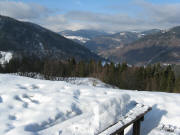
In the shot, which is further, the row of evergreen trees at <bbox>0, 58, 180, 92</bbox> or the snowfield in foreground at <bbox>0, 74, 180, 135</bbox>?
the row of evergreen trees at <bbox>0, 58, 180, 92</bbox>

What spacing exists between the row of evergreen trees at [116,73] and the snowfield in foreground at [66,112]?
46793mm

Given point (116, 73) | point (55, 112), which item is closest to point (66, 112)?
point (55, 112)

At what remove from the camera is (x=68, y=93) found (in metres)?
7.37

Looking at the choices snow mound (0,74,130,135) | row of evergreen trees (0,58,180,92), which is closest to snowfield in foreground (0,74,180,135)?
snow mound (0,74,130,135)

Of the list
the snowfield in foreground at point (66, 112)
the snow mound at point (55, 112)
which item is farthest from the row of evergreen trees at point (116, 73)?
the snow mound at point (55, 112)

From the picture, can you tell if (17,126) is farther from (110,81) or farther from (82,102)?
(110,81)

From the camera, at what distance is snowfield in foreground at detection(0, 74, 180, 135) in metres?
4.90

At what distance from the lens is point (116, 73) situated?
6531 cm

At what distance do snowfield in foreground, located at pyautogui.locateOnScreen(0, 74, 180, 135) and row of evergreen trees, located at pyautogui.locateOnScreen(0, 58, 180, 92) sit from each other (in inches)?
1842

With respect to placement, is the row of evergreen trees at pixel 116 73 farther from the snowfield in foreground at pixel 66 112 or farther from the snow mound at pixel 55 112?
the snow mound at pixel 55 112

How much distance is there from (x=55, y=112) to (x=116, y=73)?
2377 inches

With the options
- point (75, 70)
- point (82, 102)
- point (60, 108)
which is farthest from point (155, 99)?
point (75, 70)

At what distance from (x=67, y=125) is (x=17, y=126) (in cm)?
116

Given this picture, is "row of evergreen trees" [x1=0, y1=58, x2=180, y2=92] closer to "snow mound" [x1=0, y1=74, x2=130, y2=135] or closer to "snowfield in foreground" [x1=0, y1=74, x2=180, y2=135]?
"snowfield in foreground" [x1=0, y1=74, x2=180, y2=135]
